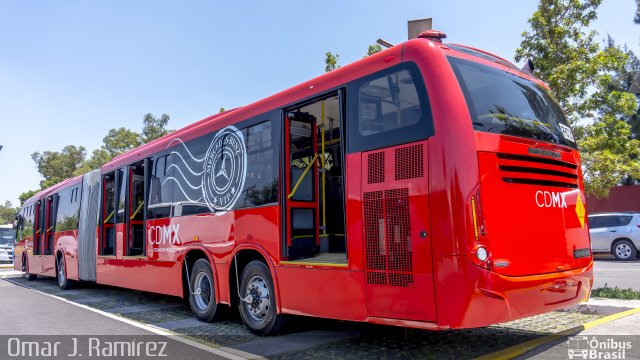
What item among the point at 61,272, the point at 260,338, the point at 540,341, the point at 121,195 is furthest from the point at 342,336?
the point at 61,272

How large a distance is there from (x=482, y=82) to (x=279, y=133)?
2.75m

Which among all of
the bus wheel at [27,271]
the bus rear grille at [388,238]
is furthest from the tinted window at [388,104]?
the bus wheel at [27,271]

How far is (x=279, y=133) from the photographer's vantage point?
651 centimetres

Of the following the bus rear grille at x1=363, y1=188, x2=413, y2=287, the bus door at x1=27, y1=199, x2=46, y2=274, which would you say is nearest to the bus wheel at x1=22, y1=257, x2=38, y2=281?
the bus door at x1=27, y1=199, x2=46, y2=274

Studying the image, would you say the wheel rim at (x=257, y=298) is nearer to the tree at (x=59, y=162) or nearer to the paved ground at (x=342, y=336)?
the paved ground at (x=342, y=336)

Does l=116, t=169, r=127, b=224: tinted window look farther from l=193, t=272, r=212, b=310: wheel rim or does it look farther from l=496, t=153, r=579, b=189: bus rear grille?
l=496, t=153, r=579, b=189: bus rear grille

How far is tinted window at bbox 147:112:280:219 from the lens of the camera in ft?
21.9

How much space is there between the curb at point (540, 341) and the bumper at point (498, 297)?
66cm

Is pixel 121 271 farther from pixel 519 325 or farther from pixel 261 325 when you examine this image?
pixel 519 325

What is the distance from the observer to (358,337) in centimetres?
617

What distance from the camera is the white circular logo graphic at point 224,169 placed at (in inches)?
284

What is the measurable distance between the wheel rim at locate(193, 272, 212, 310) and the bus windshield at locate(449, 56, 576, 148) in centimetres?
524

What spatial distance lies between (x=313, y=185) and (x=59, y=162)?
5998 cm

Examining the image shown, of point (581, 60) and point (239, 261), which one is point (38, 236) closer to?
point (239, 261)
